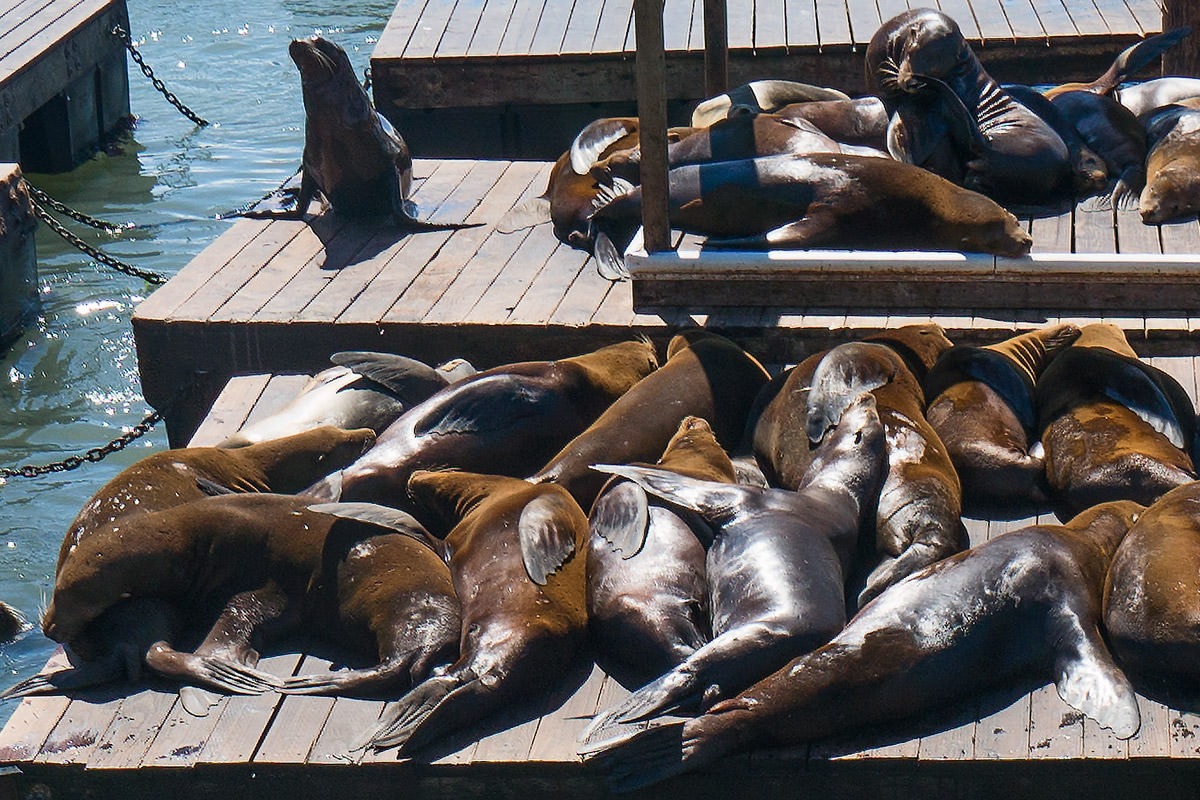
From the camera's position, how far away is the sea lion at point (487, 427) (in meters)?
4.84

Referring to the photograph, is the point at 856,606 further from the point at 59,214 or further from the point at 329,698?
the point at 59,214

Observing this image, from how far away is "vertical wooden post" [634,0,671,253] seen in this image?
18.2ft

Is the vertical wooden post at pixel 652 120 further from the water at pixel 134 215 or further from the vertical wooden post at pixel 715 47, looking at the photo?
the water at pixel 134 215

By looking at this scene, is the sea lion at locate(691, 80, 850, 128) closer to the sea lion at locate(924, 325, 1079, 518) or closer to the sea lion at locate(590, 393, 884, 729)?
the sea lion at locate(924, 325, 1079, 518)

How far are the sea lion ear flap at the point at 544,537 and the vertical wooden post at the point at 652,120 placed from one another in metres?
1.77

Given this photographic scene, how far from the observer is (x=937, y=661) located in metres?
3.62

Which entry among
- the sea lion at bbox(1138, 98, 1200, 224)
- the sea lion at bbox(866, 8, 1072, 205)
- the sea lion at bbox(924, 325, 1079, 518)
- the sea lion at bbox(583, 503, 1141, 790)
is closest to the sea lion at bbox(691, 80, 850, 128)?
the sea lion at bbox(866, 8, 1072, 205)

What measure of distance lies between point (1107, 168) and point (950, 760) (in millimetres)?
3890

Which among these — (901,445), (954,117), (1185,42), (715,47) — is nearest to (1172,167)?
(954,117)

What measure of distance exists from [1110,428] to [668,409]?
1.35m

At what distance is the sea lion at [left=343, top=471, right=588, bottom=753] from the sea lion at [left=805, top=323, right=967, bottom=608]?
784mm

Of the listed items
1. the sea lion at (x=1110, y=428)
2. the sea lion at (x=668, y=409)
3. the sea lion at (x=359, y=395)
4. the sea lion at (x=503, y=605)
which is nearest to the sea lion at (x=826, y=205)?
the sea lion at (x=668, y=409)

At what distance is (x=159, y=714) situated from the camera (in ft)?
12.7

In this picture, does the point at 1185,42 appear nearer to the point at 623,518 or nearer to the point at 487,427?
the point at 487,427
